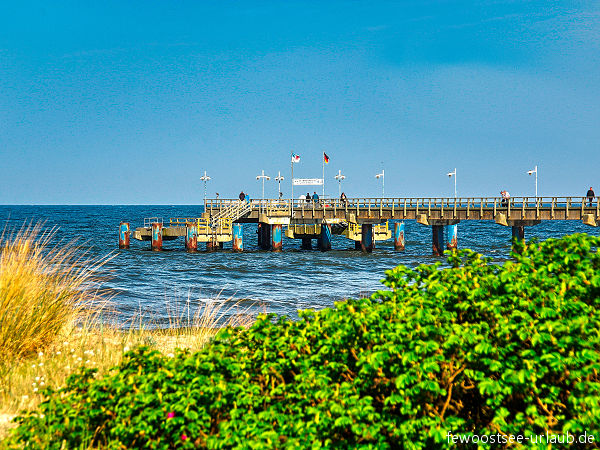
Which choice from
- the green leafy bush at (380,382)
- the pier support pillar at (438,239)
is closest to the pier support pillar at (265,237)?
the pier support pillar at (438,239)

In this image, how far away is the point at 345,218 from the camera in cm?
4491

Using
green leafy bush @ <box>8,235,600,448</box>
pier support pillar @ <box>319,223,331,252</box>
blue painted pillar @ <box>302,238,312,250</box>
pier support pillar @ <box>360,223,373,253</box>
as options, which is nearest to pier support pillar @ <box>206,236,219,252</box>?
blue painted pillar @ <box>302,238,312,250</box>

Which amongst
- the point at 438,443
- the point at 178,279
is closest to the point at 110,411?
the point at 438,443

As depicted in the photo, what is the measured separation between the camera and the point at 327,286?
26.0 meters

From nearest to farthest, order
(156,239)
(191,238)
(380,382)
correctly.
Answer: (380,382) < (191,238) < (156,239)

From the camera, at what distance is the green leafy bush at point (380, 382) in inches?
177

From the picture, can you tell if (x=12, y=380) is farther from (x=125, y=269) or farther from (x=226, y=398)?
(x=125, y=269)

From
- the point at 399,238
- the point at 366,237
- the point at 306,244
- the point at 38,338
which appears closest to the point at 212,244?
the point at 306,244

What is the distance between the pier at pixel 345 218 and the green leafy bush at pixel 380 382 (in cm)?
3810

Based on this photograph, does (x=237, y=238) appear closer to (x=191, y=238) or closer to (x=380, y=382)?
(x=191, y=238)

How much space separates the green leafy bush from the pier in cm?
3810

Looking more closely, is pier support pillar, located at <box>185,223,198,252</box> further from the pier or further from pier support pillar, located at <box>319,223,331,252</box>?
pier support pillar, located at <box>319,223,331,252</box>

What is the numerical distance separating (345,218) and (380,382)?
1576 inches

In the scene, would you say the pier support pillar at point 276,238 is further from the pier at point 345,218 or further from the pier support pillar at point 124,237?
the pier support pillar at point 124,237
